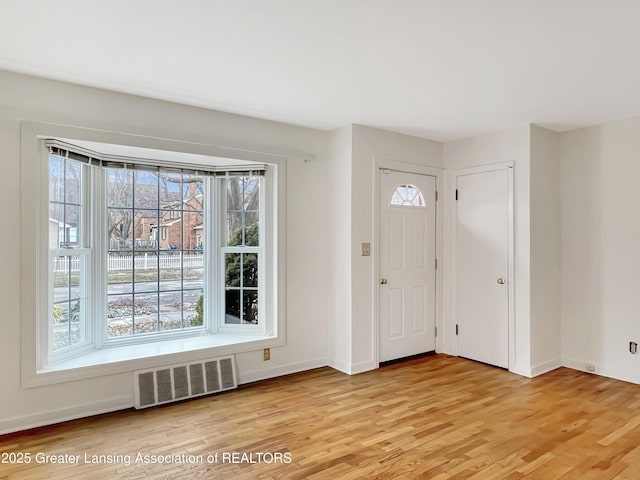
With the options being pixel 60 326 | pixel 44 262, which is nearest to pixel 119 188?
pixel 44 262

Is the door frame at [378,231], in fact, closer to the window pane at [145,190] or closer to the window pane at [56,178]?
the window pane at [145,190]

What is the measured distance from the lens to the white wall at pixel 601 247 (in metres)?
3.84

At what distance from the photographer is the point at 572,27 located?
220 centimetres

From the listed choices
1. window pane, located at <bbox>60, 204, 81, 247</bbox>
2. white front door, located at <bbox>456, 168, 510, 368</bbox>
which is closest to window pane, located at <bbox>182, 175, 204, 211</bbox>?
window pane, located at <bbox>60, 204, 81, 247</bbox>

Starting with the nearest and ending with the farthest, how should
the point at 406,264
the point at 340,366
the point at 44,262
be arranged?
the point at 44,262 < the point at 340,366 < the point at 406,264

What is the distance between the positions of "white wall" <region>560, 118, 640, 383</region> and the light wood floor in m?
0.38

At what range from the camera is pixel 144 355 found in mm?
3383

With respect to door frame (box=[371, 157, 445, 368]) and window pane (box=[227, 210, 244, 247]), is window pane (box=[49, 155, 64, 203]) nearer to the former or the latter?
window pane (box=[227, 210, 244, 247])

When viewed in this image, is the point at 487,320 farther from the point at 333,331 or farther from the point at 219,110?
the point at 219,110

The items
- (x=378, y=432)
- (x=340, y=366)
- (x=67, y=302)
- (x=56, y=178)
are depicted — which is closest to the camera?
(x=378, y=432)

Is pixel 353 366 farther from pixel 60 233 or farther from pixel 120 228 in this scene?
pixel 60 233

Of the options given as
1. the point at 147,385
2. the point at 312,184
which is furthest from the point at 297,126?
the point at 147,385

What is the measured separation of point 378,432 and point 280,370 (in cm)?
139

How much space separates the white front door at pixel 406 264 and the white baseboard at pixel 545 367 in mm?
1073
